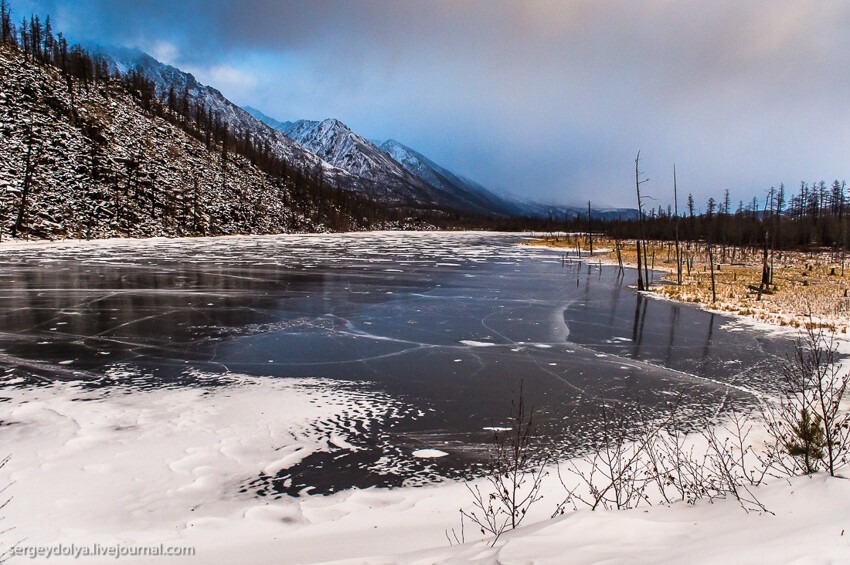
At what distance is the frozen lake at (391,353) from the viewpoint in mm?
7941

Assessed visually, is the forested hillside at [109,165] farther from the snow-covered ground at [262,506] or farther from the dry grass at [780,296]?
the dry grass at [780,296]

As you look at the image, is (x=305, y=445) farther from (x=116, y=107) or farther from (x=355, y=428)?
(x=116, y=107)

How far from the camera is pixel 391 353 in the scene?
13016 millimetres

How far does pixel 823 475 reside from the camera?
463cm

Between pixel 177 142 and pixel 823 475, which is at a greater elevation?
pixel 177 142

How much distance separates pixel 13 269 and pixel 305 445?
101 ft

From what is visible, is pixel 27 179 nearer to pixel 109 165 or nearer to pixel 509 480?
pixel 109 165

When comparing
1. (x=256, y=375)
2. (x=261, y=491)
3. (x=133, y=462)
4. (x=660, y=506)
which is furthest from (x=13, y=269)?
(x=660, y=506)

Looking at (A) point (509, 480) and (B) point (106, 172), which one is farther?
(B) point (106, 172)

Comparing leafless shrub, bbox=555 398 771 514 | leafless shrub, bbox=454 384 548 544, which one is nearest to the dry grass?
leafless shrub, bbox=555 398 771 514

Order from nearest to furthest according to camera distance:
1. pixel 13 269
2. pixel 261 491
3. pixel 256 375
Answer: pixel 261 491 < pixel 256 375 < pixel 13 269

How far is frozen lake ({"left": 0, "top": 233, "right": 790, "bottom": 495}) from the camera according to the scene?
26.1ft

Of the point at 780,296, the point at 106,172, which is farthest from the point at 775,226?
the point at 106,172

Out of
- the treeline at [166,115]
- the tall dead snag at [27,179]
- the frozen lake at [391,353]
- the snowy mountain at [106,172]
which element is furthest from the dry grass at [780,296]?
the treeline at [166,115]
